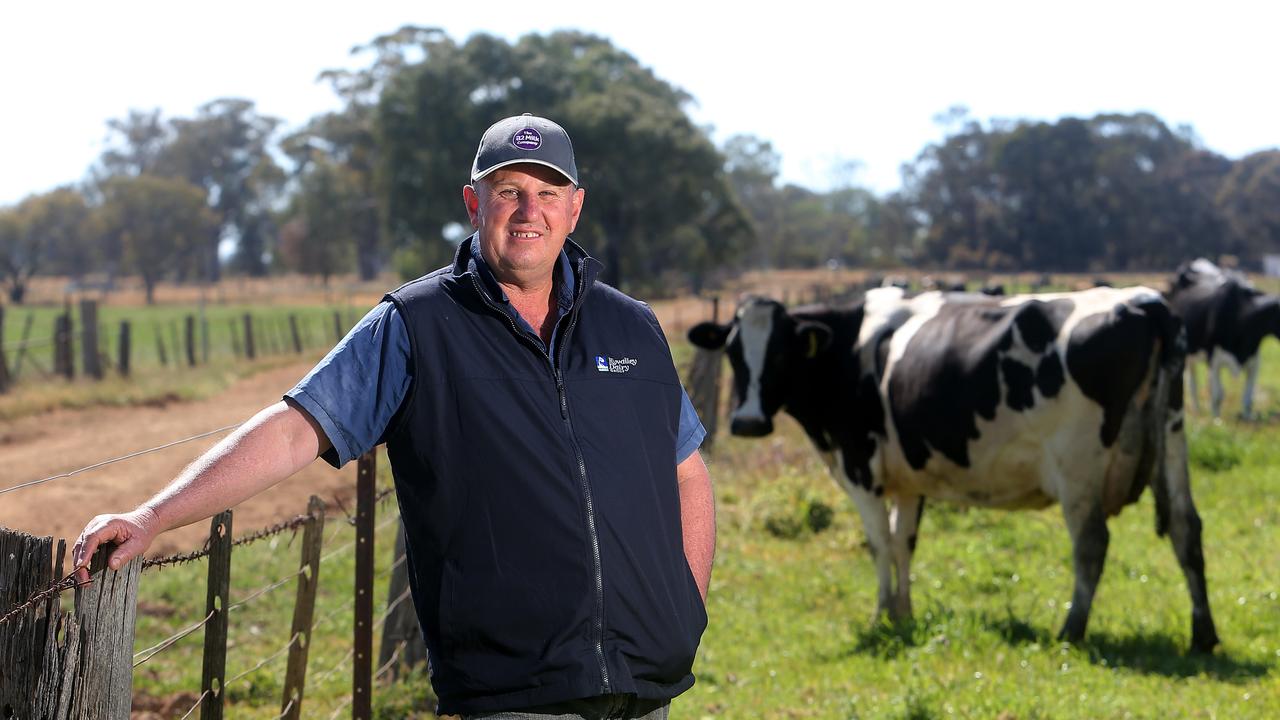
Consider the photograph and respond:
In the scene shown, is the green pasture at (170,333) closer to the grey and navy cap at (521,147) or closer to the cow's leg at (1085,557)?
the cow's leg at (1085,557)

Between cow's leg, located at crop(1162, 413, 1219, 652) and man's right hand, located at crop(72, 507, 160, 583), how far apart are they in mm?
5581

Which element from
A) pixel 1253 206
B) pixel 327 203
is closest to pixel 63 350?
pixel 327 203

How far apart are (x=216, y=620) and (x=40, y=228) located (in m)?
80.3

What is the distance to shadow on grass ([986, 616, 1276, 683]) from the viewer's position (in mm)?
6249

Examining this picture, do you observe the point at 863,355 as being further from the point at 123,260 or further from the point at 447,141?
the point at 123,260

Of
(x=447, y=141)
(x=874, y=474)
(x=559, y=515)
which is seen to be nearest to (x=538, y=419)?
(x=559, y=515)

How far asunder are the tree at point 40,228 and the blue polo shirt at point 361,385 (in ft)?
243

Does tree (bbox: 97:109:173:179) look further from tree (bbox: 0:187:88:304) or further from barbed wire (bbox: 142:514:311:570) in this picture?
barbed wire (bbox: 142:514:311:570)

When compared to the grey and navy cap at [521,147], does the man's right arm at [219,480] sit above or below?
below

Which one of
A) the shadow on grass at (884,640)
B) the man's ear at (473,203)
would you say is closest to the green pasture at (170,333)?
the shadow on grass at (884,640)

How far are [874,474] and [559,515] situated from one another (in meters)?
5.39

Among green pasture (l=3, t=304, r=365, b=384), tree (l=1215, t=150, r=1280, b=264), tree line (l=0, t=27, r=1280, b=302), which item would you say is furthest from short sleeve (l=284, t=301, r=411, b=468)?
tree (l=1215, t=150, r=1280, b=264)

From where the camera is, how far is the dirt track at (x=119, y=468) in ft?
33.9

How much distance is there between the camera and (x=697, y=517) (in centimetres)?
328
